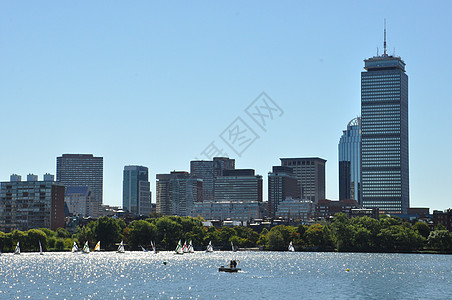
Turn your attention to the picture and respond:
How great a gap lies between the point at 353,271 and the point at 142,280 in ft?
165

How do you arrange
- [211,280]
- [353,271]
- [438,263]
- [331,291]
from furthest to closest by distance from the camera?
[438,263], [353,271], [211,280], [331,291]

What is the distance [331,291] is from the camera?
11344cm

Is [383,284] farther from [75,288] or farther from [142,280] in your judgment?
[75,288]

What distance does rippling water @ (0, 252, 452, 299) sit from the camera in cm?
10712

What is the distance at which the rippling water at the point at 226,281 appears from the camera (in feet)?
351

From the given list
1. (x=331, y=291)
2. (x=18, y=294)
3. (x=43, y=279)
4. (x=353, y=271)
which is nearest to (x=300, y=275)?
(x=353, y=271)

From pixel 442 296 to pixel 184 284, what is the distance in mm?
42693

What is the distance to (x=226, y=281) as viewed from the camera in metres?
128

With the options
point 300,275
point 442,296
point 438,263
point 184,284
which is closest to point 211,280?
point 184,284

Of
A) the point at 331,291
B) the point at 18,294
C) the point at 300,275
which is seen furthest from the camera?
the point at 300,275

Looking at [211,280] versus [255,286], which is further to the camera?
[211,280]

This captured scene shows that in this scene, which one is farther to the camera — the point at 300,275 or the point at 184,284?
the point at 300,275

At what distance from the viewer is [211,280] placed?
13012cm

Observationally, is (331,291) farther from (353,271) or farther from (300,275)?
(353,271)
